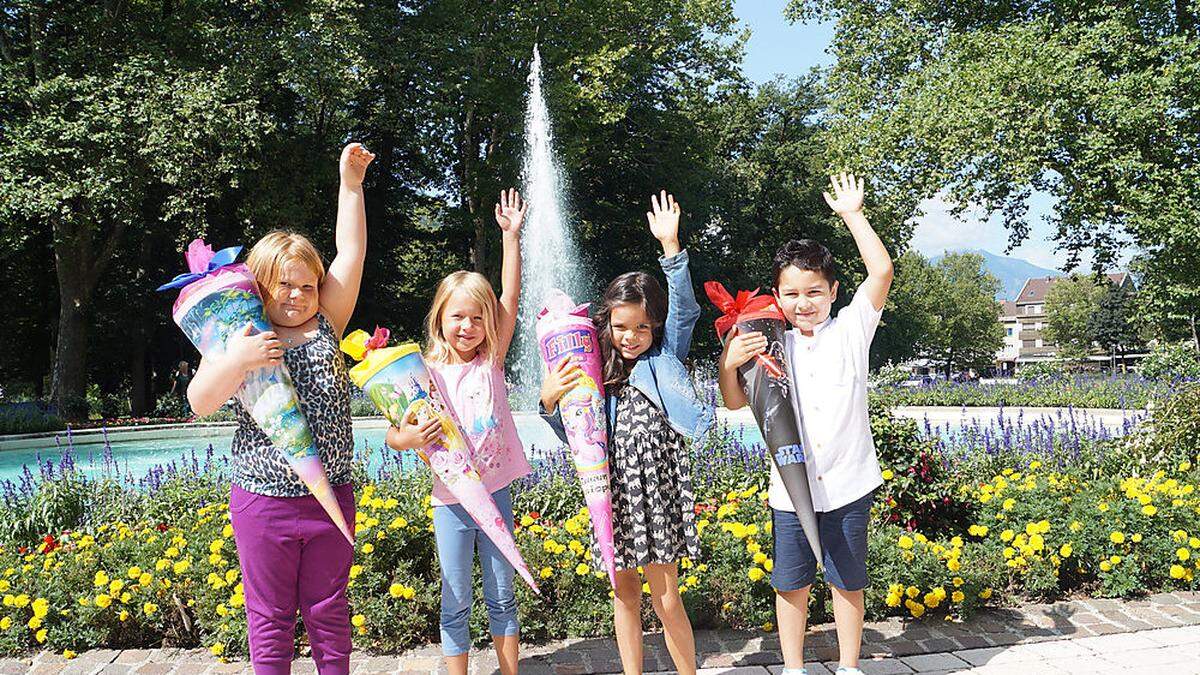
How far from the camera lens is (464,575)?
3135 millimetres

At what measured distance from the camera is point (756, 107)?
32.7 metres

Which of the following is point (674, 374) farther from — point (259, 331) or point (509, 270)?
point (259, 331)

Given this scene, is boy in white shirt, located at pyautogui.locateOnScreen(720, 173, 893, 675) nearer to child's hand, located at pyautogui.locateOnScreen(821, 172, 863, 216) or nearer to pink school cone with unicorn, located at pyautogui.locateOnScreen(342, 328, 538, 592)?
child's hand, located at pyautogui.locateOnScreen(821, 172, 863, 216)

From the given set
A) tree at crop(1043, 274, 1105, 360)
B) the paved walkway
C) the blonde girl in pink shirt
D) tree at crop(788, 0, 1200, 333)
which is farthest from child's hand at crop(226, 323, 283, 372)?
tree at crop(1043, 274, 1105, 360)

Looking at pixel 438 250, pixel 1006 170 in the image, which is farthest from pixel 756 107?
pixel 1006 170

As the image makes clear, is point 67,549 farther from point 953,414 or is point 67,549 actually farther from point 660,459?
point 953,414

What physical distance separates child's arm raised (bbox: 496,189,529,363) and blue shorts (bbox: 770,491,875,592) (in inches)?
47.8

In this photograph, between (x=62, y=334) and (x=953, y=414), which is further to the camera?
(x=62, y=334)

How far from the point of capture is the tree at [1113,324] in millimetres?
58656

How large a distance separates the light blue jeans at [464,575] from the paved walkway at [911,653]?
550 mm

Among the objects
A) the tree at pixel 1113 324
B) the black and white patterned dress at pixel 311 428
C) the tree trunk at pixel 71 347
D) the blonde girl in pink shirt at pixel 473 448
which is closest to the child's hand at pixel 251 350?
the black and white patterned dress at pixel 311 428

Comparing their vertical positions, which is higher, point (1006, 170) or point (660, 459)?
point (1006, 170)

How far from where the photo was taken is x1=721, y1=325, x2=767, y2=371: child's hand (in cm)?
311

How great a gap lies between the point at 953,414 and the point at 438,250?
18.1m
